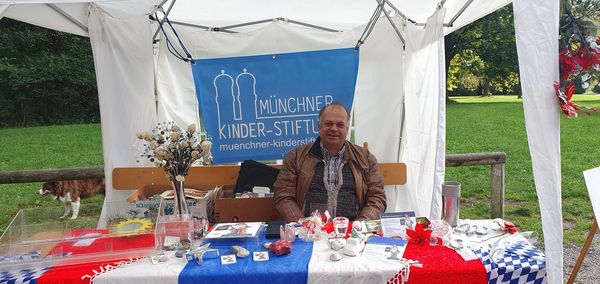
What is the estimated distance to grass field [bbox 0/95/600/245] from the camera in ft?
15.8

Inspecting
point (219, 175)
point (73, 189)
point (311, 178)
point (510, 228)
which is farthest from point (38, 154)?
point (510, 228)

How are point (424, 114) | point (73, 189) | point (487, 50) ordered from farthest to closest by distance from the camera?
point (487, 50) < point (73, 189) < point (424, 114)

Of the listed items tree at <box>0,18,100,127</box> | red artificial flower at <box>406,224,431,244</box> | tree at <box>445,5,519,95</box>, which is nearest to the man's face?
red artificial flower at <box>406,224,431,244</box>

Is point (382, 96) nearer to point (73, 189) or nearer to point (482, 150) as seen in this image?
point (73, 189)

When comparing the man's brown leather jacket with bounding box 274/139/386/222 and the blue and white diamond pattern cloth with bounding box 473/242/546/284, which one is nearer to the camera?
the blue and white diamond pattern cloth with bounding box 473/242/546/284

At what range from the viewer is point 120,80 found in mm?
3355

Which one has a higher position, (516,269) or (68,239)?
(68,239)

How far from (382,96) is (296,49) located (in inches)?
33.4

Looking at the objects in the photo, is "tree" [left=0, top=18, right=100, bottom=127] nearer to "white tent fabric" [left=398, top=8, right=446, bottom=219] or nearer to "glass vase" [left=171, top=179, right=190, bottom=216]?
"white tent fabric" [left=398, top=8, right=446, bottom=219]

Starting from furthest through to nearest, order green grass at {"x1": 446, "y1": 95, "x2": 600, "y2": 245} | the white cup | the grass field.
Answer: the grass field → green grass at {"x1": 446, "y1": 95, "x2": 600, "y2": 245} → the white cup

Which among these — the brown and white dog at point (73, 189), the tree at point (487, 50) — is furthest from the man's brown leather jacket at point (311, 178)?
the tree at point (487, 50)

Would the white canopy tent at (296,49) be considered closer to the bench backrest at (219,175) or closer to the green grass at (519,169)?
the bench backrest at (219,175)

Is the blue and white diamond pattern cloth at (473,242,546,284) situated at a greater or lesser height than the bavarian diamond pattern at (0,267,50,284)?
lesser

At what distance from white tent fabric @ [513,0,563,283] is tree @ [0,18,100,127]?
15.5 metres
